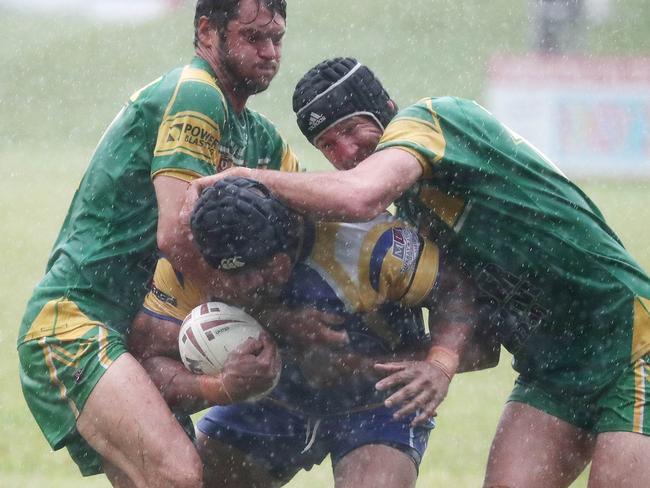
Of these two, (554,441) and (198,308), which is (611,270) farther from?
(198,308)

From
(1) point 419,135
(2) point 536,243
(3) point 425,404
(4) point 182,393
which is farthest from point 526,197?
(4) point 182,393

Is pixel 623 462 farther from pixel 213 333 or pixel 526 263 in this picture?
pixel 213 333

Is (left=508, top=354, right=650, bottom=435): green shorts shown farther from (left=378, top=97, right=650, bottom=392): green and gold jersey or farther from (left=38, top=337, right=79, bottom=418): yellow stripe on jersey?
(left=38, top=337, right=79, bottom=418): yellow stripe on jersey

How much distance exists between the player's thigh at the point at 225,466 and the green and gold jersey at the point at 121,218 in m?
0.70

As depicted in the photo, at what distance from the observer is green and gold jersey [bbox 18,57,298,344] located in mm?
5051

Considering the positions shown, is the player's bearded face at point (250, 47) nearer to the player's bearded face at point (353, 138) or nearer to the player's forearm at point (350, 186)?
the player's bearded face at point (353, 138)

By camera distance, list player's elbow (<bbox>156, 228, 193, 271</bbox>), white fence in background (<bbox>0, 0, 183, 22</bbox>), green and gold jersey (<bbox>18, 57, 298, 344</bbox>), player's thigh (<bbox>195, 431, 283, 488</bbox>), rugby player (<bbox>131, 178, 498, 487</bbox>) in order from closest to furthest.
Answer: rugby player (<bbox>131, 178, 498, 487</bbox>), player's elbow (<bbox>156, 228, 193, 271</bbox>), green and gold jersey (<bbox>18, 57, 298, 344</bbox>), player's thigh (<bbox>195, 431, 283, 488</bbox>), white fence in background (<bbox>0, 0, 183, 22</bbox>)

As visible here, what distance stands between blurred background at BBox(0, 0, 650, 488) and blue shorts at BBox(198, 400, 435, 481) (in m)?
4.69

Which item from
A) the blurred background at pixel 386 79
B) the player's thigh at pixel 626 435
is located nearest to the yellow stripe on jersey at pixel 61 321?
the player's thigh at pixel 626 435

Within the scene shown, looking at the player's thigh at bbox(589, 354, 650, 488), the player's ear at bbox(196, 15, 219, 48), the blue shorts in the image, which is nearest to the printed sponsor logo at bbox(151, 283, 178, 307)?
the blue shorts

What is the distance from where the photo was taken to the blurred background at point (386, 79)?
18000 millimetres

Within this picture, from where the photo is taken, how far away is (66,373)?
500 centimetres

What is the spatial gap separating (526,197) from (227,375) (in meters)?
1.38

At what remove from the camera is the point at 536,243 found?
4.87 meters
